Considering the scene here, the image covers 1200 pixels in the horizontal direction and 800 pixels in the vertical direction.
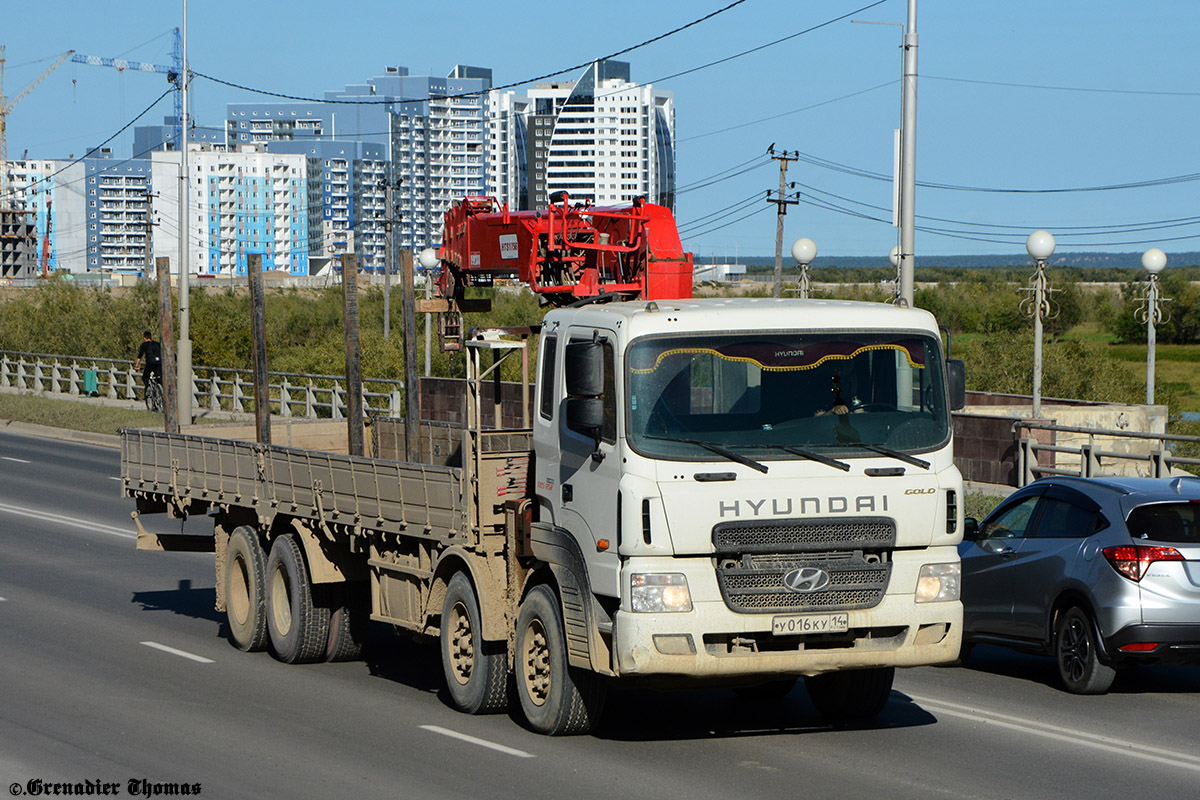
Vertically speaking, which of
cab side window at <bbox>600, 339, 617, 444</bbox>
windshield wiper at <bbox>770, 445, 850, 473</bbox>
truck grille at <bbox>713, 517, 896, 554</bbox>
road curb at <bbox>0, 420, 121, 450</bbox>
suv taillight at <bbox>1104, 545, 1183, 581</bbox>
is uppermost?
cab side window at <bbox>600, 339, 617, 444</bbox>

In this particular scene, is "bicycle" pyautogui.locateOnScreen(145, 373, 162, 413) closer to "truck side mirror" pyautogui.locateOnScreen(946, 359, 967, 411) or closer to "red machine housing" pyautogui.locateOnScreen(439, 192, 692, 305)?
"red machine housing" pyautogui.locateOnScreen(439, 192, 692, 305)

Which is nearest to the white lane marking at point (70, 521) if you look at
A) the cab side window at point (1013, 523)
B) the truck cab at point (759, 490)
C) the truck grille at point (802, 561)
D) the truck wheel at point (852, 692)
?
the cab side window at point (1013, 523)

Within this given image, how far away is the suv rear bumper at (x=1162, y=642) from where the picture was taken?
10.1m

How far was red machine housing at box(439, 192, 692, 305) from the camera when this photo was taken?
13172mm

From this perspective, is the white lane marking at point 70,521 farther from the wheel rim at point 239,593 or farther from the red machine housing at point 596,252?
the red machine housing at point 596,252

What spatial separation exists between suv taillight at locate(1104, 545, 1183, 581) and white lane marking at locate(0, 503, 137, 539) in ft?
45.1

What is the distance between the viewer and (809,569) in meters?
8.41

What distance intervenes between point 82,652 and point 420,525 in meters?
3.81

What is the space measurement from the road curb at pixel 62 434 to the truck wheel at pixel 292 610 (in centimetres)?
2361

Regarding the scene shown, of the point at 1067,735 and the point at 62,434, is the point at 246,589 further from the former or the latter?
the point at 62,434

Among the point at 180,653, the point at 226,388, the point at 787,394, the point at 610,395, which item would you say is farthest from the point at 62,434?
the point at 787,394

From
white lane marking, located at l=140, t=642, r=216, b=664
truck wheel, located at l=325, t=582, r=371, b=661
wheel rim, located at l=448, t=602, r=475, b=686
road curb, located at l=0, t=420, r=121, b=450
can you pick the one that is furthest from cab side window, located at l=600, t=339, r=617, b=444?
road curb, located at l=0, t=420, r=121, b=450

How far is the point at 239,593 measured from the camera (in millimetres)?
13047

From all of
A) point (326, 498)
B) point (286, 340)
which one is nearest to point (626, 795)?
point (326, 498)
